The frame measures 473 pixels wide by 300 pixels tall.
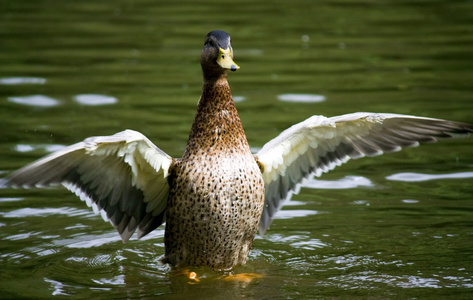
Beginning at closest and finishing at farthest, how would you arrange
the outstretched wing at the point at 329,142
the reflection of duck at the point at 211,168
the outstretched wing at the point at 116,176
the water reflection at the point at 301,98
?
1. the outstretched wing at the point at 116,176
2. the reflection of duck at the point at 211,168
3. the outstretched wing at the point at 329,142
4. the water reflection at the point at 301,98

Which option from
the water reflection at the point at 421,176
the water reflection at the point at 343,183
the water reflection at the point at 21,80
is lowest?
the water reflection at the point at 343,183

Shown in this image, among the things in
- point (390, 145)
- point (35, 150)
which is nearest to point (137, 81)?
point (35, 150)

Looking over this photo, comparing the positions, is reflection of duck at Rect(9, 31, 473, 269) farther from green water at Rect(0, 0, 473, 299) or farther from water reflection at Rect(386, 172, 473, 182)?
water reflection at Rect(386, 172, 473, 182)

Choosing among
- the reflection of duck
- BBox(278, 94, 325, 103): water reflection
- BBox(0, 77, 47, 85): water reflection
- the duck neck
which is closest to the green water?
BBox(0, 77, 47, 85): water reflection

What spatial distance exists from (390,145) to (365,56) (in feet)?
20.0

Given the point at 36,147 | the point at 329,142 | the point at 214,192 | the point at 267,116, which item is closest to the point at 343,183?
the point at 329,142

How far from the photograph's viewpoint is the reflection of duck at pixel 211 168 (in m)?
6.51

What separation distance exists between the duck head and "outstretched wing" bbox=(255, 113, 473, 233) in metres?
0.71

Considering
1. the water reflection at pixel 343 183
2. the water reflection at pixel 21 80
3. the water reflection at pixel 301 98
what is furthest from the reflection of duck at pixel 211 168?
the water reflection at pixel 21 80

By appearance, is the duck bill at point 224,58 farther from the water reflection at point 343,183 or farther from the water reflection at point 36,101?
the water reflection at point 36,101

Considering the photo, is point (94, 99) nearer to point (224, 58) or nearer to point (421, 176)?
point (421, 176)

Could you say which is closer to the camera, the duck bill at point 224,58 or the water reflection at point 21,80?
the duck bill at point 224,58

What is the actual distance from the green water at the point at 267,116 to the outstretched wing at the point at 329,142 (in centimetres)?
52

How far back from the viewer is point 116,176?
21.8 feet
